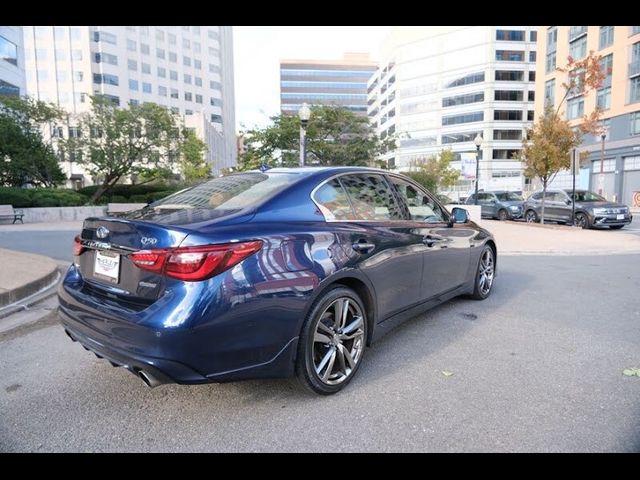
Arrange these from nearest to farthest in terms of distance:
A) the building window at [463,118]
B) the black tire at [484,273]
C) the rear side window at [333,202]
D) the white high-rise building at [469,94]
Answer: the rear side window at [333,202] → the black tire at [484,273] → the white high-rise building at [469,94] → the building window at [463,118]

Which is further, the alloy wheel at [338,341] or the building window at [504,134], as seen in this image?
the building window at [504,134]

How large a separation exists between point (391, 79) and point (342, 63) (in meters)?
43.9

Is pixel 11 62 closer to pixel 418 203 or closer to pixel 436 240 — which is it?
pixel 418 203

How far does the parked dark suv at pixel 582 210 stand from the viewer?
15828mm

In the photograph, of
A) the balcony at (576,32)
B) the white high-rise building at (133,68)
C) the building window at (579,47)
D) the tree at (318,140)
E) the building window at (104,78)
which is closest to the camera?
the tree at (318,140)

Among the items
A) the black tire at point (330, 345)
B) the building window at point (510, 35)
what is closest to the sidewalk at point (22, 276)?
the black tire at point (330, 345)

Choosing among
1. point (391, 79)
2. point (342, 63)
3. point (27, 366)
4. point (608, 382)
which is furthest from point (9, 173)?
point (342, 63)

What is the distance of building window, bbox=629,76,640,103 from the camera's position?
Answer: 1409 inches

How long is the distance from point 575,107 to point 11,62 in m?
50.3

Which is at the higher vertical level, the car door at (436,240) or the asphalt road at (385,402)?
the car door at (436,240)

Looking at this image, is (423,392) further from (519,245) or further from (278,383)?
(519,245)

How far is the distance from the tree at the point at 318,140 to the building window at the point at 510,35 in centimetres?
5687

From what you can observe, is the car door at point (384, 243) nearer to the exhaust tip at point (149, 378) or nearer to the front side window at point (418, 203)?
the front side window at point (418, 203)

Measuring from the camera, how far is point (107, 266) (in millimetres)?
2764
